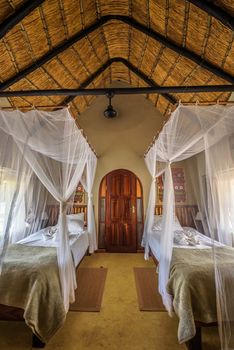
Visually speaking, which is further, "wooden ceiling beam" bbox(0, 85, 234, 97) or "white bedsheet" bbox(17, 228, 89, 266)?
"white bedsheet" bbox(17, 228, 89, 266)

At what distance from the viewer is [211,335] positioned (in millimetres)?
1864

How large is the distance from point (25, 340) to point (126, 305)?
1.14m

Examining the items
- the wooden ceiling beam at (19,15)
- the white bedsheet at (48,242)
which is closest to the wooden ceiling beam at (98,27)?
the wooden ceiling beam at (19,15)

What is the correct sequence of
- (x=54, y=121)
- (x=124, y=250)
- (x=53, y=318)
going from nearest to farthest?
(x=53, y=318) → (x=54, y=121) → (x=124, y=250)

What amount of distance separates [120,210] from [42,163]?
9.65 feet

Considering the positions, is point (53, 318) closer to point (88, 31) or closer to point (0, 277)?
point (0, 277)

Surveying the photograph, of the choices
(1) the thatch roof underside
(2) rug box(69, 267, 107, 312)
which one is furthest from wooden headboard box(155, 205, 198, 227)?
(1) the thatch roof underside

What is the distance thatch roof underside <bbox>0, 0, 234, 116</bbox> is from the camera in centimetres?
220

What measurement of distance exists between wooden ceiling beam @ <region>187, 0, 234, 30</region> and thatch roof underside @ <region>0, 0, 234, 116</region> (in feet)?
0.12

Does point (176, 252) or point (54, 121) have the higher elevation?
point (54, 121)

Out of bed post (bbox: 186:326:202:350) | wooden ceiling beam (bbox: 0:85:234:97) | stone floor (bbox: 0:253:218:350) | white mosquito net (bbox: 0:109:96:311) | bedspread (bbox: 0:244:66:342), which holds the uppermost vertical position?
wooden ceiling beam (bbox: 0:85:234:97)

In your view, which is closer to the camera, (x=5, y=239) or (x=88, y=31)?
(x=5, y=239)

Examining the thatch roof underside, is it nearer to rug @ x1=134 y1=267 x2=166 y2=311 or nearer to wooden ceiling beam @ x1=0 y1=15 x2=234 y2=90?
wooden ceiling beam @ x1=0 y1=15 x2=234 y2=90

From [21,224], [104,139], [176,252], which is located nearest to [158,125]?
[104,139]
